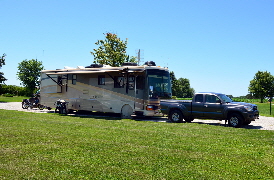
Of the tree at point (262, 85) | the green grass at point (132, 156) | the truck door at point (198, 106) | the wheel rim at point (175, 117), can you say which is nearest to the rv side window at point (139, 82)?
the wheel rim at point (175, 117)

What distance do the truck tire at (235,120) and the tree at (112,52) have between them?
1365 inches

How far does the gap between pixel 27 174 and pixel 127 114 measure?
44.8 feet

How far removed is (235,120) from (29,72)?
255 feet

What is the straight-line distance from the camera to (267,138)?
451 inches

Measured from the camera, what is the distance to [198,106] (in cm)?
1680

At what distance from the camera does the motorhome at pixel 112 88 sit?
18781 millimetres

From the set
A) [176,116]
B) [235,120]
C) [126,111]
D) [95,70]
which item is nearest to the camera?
[235,120]

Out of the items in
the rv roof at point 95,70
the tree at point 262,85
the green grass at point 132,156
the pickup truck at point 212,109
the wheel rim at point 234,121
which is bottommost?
the green grass at point 132,156

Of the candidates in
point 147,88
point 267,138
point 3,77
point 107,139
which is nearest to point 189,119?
point 147,88

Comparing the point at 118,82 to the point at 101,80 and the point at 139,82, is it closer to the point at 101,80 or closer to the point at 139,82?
the point at 101,80

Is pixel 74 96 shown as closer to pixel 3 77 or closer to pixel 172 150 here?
pixel 172 150

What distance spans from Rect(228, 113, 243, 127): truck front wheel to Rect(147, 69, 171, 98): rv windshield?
187 inches

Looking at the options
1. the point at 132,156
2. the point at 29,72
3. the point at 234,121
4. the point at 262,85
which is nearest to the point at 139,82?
the point at 234,121

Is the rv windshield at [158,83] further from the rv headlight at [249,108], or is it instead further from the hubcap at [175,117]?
the rv headlight at [249,108]
